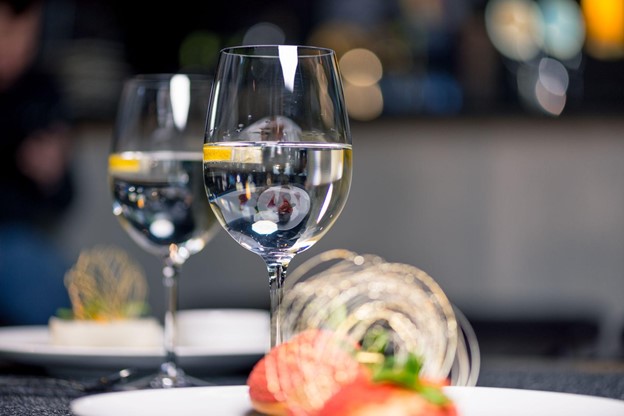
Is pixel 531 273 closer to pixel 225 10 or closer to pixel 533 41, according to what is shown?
pixel 533 41

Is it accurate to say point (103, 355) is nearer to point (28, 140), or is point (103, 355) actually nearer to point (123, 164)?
point (123, 164)

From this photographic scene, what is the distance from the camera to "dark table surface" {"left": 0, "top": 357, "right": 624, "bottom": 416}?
2.43 ft

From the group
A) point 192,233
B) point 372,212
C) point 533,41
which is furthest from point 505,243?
point 192,233

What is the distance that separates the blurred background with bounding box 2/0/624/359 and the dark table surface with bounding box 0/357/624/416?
1.90m

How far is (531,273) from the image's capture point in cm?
329

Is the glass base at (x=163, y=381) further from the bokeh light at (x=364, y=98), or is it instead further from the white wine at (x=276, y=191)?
the bokeh light at (x=364, y=98)

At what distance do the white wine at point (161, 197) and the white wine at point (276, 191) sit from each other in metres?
0.25

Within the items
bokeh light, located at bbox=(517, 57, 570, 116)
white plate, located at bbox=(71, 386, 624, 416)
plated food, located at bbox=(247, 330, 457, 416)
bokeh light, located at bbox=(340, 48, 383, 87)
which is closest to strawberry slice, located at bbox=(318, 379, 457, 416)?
plated food, located at bbox=(247, 330, 457, 416)

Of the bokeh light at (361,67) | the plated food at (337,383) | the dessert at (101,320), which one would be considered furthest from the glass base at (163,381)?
the bokeh light at (361,67)

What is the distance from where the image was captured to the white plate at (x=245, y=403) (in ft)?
1.90

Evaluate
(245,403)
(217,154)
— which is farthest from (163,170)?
(245,403)

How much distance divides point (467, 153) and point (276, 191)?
267 centimetres

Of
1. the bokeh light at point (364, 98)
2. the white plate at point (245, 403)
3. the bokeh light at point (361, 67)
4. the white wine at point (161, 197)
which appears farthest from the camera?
the bokeh light at point (361, 67)

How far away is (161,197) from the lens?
0.96 m
